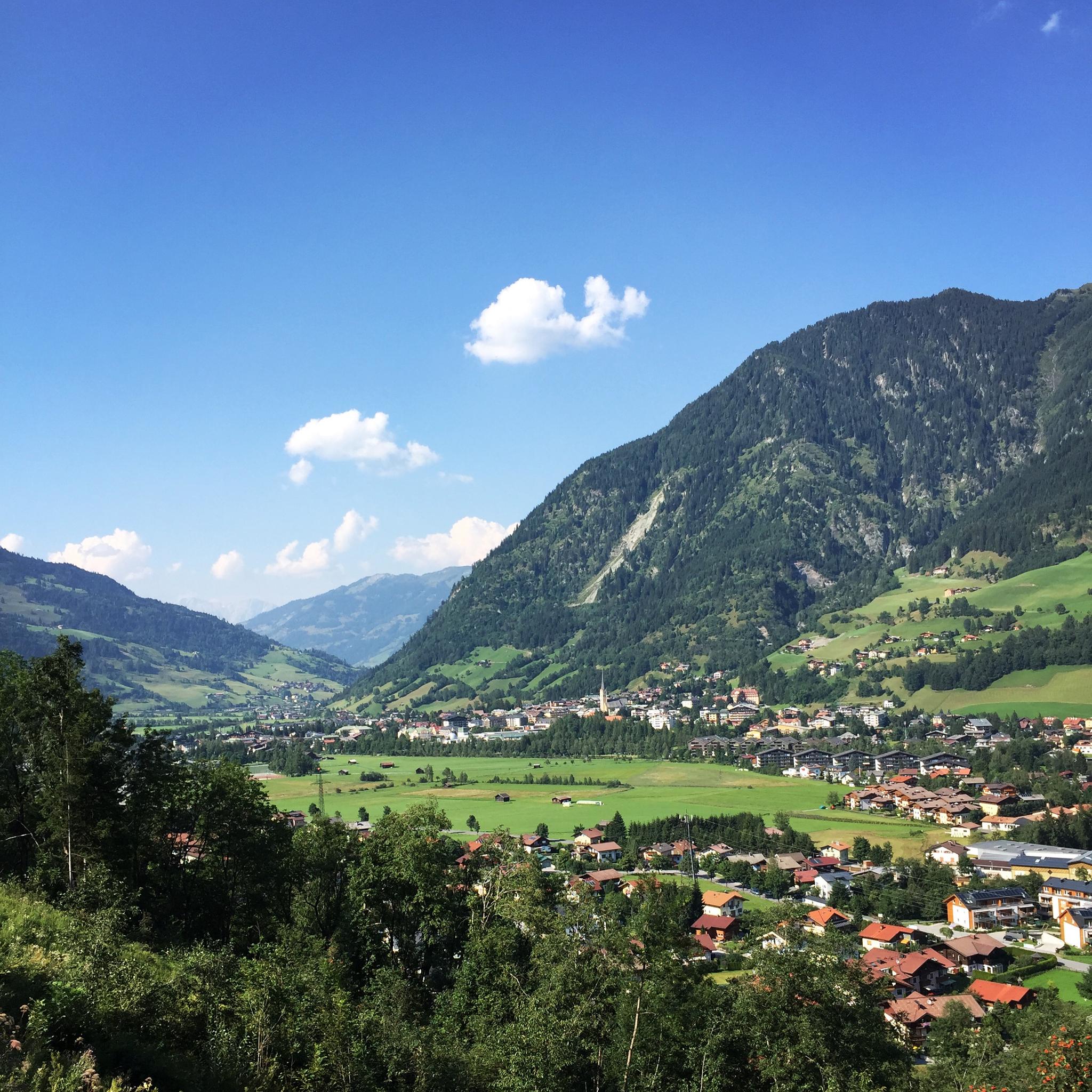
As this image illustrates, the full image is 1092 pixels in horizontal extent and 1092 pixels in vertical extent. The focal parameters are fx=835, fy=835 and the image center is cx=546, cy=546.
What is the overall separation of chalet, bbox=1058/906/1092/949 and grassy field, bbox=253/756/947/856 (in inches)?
830

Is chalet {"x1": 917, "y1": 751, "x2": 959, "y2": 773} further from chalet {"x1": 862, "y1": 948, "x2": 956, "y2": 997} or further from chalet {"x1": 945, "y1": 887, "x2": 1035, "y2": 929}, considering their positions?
chalet {"x1": 862, "y1": 948, "x2": 956, "y2": 997}

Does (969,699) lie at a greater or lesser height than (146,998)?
lesser

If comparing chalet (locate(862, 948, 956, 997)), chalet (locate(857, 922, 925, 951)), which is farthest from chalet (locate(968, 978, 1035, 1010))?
chalet (locate(857, 922, 925, 951))

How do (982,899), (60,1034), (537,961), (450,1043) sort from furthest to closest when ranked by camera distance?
(982,899) → (537,961) → (450,1043) → (60,1034)

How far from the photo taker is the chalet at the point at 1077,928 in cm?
5938

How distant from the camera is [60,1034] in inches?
526

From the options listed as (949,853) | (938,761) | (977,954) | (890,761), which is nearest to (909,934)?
(977,954)

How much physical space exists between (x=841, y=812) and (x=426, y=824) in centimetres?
8377

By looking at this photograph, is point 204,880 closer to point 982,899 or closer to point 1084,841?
point 982,899

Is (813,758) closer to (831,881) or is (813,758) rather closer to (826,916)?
(831,881)

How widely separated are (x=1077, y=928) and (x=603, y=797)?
61331 millimetres

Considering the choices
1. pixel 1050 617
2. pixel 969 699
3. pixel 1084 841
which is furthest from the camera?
pixel 1050 617

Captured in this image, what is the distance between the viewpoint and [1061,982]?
51.0 metres

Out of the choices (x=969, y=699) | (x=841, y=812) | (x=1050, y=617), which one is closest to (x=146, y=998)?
(x=841, y=812)
